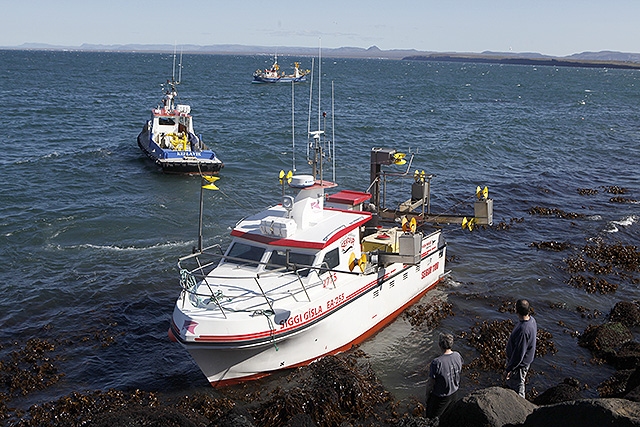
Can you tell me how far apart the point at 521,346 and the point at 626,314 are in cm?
712

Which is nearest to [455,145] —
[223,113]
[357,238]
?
[223,113]

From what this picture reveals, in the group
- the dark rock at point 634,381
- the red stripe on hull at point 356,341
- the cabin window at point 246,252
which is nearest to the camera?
the dark rock at point 634,381

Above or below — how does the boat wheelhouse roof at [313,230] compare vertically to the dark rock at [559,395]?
above

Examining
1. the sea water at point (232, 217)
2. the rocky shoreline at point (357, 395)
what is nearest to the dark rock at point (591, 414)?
the rocky shoreline at point (357, 395)

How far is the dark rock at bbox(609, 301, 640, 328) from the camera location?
14.1 metres

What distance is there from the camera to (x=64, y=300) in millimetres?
15516

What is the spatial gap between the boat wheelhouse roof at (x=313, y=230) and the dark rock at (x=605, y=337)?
5873 mm

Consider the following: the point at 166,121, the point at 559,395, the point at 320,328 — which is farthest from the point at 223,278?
the point at 166,121

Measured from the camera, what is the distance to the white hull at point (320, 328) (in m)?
10.9

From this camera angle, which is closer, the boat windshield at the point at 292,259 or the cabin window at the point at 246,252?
the boat windshield at the point at 292,259

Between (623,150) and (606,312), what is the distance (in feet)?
101

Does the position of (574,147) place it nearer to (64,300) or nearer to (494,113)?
(494,113)

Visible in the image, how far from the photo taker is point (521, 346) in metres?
8.88

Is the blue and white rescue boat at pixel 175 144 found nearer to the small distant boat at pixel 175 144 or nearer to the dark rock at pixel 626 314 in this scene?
the small distant boat at pixel 175 144
